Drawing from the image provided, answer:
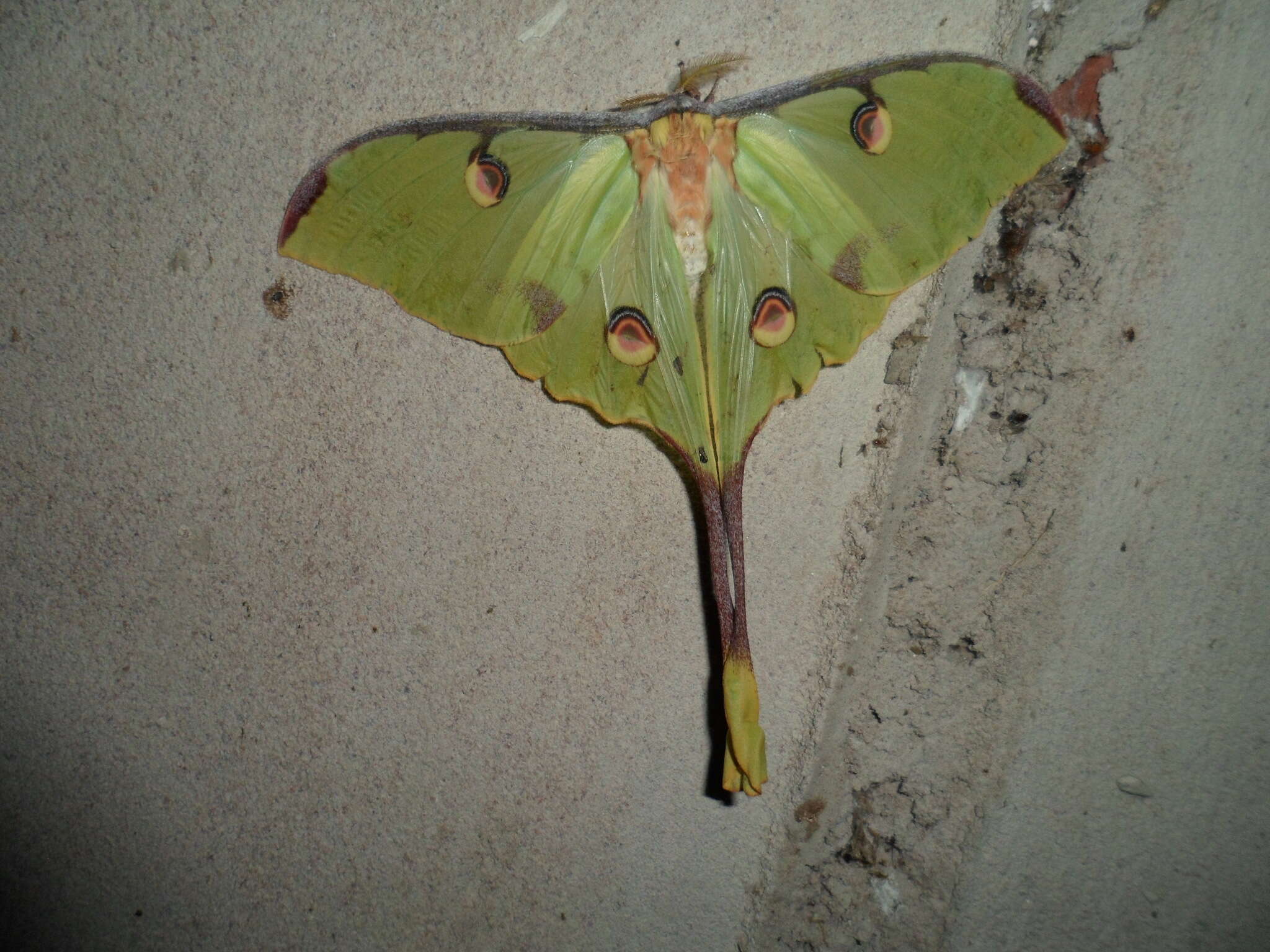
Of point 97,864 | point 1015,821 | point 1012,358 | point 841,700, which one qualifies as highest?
point 1012,358

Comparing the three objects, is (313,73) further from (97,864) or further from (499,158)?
(97,864)

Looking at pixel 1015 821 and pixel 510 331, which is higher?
pixel 510 331

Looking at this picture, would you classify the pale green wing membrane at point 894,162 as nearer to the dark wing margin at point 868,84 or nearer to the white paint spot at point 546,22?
the dark wing margin at point 868,84

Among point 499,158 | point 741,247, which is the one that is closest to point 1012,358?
point 741,247

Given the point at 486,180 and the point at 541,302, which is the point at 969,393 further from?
the point at 486,180

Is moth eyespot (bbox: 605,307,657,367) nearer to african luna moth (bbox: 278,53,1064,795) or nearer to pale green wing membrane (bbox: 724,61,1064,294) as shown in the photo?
african luna moth (bbox: 278,53,1064,795)

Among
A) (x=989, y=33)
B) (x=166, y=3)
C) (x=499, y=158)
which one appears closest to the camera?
(x=499, y=158)
